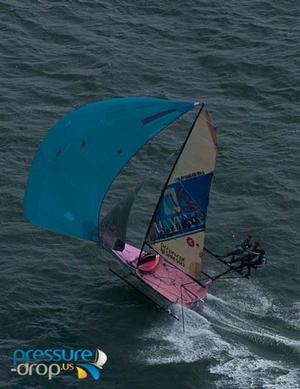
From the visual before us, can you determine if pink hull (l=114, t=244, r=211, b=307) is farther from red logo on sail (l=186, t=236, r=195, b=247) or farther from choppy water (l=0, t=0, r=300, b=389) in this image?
red logo on sail (l=186, t=236, r=195, b=247)

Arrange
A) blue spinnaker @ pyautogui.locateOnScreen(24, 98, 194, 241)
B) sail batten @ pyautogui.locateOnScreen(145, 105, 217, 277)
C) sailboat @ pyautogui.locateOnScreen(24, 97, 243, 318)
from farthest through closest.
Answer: blue spinnaker @ pyautogui.locateOnScreen(24, 98, 194, 241) < sailboat @ pyautogui.locateOnScreen(24, 97, 243, 318) < sail batten @ pyautogui.locateOnScreen(145, 105, 217, 277)

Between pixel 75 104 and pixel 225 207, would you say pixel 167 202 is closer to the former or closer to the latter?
pixel 225 207

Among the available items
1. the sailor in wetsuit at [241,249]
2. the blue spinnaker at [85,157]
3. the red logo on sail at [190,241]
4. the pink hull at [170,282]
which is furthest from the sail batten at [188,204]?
the sailor in wetsuit at [241,249]

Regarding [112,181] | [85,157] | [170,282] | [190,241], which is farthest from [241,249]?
[85,157]

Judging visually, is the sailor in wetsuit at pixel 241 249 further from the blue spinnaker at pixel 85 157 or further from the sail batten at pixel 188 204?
the blue spinnaker at pixel 85 157

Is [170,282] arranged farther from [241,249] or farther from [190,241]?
[241,249]

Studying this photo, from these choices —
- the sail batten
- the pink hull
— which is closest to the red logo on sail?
the sail batten
